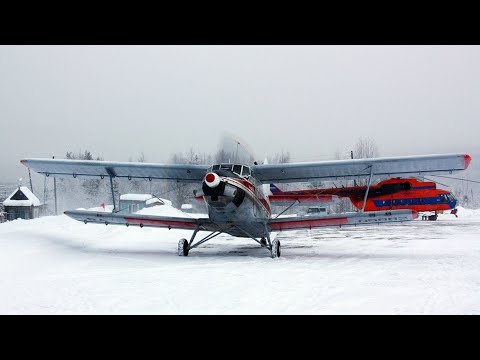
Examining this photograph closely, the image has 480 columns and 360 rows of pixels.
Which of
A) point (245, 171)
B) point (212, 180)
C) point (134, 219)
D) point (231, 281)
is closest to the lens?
point (231, 281)

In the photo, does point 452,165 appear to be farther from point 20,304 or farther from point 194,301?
point 20,304

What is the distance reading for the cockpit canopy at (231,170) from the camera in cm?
1110

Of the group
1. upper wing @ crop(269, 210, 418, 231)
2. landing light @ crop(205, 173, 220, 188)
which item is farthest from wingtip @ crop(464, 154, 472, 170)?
landing light @ crop(205, 173, 220, 188)

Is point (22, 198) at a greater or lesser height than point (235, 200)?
greater

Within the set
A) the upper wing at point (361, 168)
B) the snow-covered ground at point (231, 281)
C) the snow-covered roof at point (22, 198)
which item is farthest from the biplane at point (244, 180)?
the snow-covered roof at point (22, 198)

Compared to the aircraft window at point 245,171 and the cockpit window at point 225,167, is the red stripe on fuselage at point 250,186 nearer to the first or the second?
the aircraft window at point 245,171

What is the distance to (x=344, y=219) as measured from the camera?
474 inches

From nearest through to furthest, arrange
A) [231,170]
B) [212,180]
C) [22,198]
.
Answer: [212,180]
[231,170]
[22,198]

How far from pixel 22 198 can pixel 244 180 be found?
104 feet

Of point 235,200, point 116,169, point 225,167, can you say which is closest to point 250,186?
point 225,167

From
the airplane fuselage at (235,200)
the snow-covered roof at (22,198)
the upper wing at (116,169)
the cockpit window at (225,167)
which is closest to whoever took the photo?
the airplane fuselage at (235,200)

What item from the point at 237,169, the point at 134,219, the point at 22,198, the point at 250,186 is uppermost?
the point at 237,169

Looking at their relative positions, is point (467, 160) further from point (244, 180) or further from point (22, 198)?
point (22, 198)

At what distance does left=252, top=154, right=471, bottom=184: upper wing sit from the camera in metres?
11.9
